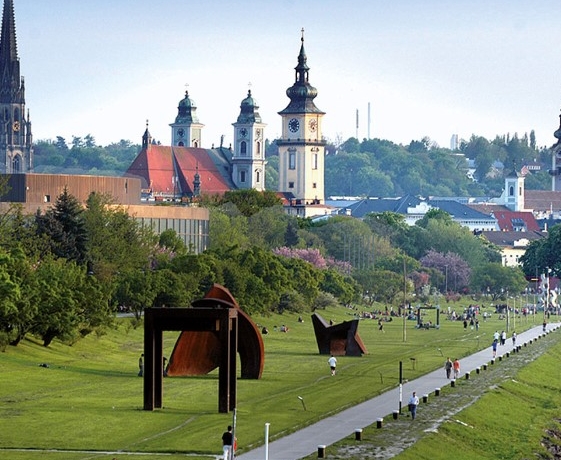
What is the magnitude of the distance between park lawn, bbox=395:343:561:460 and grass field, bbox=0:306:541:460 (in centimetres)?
397

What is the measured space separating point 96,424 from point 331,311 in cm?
7669

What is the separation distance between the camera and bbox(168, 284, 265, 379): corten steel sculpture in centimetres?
7038

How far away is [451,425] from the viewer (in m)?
62.3

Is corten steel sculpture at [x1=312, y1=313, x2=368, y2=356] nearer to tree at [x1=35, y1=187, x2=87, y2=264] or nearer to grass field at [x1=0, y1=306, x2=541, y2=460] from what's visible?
grass field at [x1=0, y1=306, x2=541, y2=460]

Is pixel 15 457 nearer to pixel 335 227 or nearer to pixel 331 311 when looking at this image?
pixel 331 311

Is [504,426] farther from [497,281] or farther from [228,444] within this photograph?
[497,281]

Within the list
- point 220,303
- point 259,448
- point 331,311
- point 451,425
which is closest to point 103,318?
point 220,303

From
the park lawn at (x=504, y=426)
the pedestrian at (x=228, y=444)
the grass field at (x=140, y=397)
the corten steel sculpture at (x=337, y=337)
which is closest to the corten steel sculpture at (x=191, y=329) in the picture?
the grass field at (x=140, y=397)

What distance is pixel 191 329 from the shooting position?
60531 mm

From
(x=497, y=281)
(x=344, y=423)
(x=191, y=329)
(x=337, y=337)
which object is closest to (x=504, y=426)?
(x=344, y=423)

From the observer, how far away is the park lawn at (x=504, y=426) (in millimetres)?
59000

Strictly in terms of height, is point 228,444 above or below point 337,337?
above

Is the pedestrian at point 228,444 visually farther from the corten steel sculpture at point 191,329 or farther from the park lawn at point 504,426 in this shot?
the corten steel sculpture at point 191,329

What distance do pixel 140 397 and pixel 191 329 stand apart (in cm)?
490
